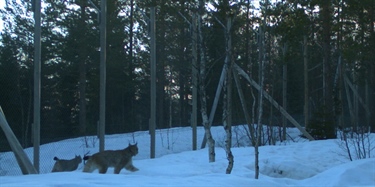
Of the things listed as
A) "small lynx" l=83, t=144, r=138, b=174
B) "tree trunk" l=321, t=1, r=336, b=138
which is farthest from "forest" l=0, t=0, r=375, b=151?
"small lynx" l=83, t=144, r=138, b=174

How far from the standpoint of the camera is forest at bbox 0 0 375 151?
1842 centimetres

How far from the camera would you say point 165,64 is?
2805 centimetres

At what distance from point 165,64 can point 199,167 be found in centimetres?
1699

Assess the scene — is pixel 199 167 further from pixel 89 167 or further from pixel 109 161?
pixel 89 167

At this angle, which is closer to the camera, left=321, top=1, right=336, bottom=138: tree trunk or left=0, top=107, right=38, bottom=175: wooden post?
left=0, top=107, right=38, bottom=175: wooden post

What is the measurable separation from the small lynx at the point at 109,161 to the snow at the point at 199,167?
0.23m

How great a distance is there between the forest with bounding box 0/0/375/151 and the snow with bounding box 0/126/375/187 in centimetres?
97

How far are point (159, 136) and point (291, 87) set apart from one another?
45.8 ft

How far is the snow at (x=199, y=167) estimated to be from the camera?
7074mm

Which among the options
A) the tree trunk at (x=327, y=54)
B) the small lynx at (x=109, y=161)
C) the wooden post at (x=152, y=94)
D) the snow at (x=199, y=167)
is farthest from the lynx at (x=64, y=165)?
the tree trunk at (x=327, y=54)

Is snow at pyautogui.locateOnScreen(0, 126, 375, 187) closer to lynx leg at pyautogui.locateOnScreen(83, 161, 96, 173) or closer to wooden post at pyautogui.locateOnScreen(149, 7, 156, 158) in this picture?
wooden post at pyautogui.locateOnScreen(149, 7, 156, 158)

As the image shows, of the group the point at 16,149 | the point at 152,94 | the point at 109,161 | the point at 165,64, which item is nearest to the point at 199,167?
the point at 109,161

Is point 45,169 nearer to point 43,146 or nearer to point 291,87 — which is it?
point 43,146

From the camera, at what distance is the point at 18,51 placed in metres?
21.7
